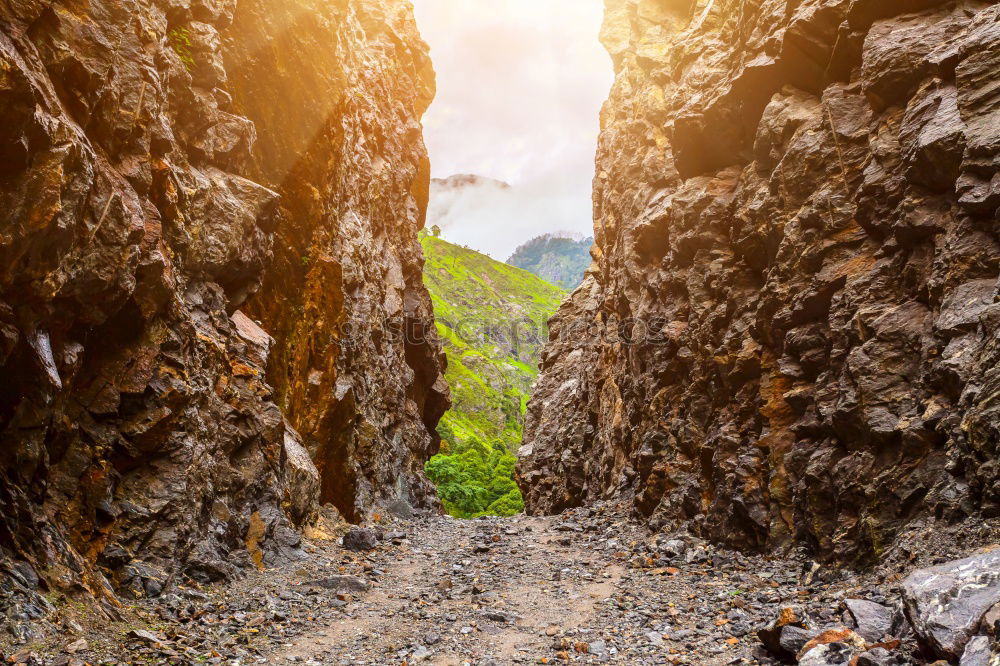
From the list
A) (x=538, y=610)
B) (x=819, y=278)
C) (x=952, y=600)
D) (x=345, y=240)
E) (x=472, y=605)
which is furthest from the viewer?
(x=345, y=240)

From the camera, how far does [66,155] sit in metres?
11.7

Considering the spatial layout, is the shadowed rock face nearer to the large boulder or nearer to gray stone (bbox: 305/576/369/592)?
the large boulder

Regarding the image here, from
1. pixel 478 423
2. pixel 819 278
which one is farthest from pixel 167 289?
pixel 478 423

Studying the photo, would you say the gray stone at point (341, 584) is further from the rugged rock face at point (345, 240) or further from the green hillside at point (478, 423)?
the green hillside at point (478, 423)

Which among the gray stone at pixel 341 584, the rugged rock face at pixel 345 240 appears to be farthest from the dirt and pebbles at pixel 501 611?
the rugged rock face at pixel 345 240

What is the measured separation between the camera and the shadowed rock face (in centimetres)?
1423

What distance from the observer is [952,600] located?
8805mm

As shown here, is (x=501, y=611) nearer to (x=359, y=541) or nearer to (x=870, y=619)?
(x=870, y=619)

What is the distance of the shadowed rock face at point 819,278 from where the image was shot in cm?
1423

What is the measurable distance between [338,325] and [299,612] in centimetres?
2327

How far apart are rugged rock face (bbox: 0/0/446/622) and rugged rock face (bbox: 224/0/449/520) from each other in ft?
0.60

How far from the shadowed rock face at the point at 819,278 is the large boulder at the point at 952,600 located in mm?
2653

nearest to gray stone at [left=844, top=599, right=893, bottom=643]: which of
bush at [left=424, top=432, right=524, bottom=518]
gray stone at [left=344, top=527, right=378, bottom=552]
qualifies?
gray stone at [left=344, top=527, right=378, bottom=552]

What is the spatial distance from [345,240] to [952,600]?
36.5m
